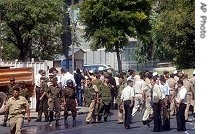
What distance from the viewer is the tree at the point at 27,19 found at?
4494cm

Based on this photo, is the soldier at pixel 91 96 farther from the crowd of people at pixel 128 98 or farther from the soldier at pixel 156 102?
the soldier at pixel 156 102

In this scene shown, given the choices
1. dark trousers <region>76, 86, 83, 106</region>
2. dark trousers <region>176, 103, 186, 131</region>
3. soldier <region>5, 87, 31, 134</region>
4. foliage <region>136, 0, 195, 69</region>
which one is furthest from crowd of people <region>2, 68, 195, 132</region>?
foliage <region>136, 0, 195, 69</region>

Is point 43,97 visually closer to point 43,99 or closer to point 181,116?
point 43,99

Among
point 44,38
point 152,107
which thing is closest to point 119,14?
point 44,38

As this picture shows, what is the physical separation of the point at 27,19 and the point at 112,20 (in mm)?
9303

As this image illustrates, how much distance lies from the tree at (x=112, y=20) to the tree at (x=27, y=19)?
6493 millimetres

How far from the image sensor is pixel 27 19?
4541 centimetres

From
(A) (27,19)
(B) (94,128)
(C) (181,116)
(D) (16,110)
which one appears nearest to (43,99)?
(B) (94,128)

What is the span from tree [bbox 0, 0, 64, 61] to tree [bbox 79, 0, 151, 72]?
256 inches

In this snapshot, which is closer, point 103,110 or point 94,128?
point 94,128

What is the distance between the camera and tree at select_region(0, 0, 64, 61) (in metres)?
44.9

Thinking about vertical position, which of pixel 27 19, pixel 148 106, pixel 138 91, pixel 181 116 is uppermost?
pixel 27 19

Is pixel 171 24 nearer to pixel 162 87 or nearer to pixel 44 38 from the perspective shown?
pixel 44 38
